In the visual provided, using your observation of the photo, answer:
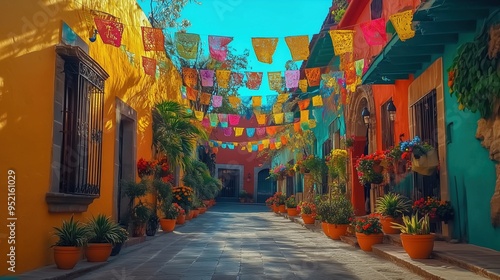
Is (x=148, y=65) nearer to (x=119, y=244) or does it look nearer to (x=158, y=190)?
(x=158, y=190)

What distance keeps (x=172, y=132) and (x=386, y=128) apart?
5720 mm

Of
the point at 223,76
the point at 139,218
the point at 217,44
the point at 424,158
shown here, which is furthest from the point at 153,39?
the point at 424,158

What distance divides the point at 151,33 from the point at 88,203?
3.84m

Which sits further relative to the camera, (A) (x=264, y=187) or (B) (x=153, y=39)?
(A) (x=264, y=187)

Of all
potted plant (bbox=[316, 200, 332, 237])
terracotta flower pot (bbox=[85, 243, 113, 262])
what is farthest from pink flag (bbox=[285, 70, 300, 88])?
terracotta flower pot (bbox=[85, 243, 113, 262])

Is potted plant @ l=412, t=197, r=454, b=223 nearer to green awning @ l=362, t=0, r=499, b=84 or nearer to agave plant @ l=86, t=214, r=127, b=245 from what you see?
green awning @ l=362, t=0, r=499, b=84

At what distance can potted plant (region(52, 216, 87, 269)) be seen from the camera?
6.41 metres

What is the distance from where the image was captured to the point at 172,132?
13.7 meters

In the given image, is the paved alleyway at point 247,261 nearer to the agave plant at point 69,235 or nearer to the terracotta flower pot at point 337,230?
the terracotta flower pot at point 337,230

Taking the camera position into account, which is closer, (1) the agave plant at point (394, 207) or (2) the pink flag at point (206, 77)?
(1) the agave plant at point (394, 207)

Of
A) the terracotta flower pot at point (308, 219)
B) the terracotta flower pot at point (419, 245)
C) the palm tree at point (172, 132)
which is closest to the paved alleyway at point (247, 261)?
the terracotta flower pot at point (419, 245)

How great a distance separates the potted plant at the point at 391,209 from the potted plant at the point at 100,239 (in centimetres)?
474

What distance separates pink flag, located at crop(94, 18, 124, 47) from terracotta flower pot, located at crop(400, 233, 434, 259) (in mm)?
5849

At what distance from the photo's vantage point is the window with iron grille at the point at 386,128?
37.6 feet
